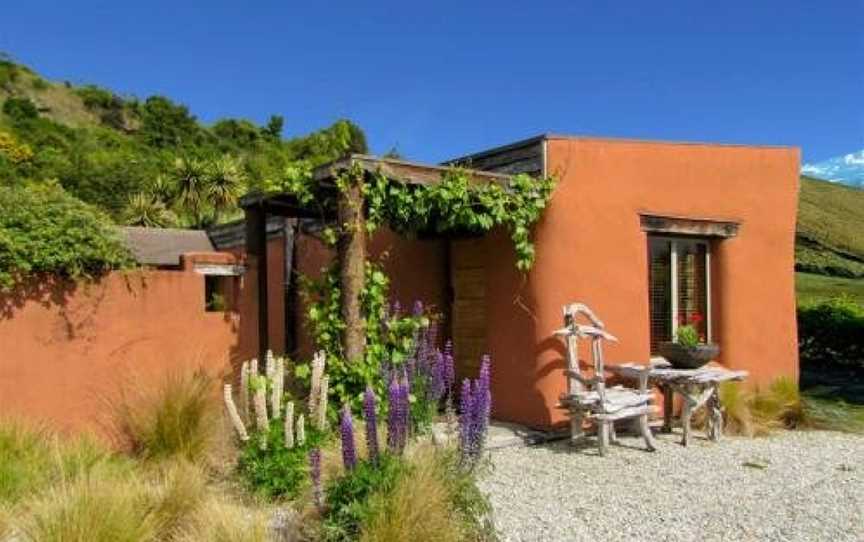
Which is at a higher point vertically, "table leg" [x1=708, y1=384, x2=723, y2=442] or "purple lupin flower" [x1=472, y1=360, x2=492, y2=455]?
"purple lupin flower" [x1=472, y1=360, x2=492, y2=455]

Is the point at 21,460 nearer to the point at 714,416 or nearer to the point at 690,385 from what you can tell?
the point at 690,385

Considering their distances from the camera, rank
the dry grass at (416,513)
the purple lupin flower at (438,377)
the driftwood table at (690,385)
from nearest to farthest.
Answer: the dry grass at (416,513) < the purple lupin flower at (438,377) < the driftwood table at (690,385)

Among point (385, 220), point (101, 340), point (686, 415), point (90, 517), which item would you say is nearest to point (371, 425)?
point (90, 517)

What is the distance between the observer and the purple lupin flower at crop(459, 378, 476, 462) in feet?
14.1

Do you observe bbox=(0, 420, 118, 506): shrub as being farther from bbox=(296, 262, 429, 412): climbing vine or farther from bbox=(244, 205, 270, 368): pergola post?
bbox=(244, 205, 270, 368): pergola post

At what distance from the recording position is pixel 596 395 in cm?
724

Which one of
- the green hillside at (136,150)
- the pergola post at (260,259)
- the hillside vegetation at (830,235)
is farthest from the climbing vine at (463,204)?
the hillside vegetation at (830,235)

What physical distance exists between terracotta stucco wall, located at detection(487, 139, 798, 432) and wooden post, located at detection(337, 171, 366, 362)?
218 cm

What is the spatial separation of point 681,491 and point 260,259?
4586mm

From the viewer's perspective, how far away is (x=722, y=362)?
358 inches

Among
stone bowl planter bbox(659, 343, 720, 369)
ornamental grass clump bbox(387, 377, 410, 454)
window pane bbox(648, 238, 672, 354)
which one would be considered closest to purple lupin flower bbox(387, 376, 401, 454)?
ornamental grass clump bbox(387, 377, 410, 454)

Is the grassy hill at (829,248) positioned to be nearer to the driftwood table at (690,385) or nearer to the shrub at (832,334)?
the shrub at (832,334)

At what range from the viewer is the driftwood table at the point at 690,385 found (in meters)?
7.65

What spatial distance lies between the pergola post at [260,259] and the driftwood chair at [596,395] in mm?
3006
